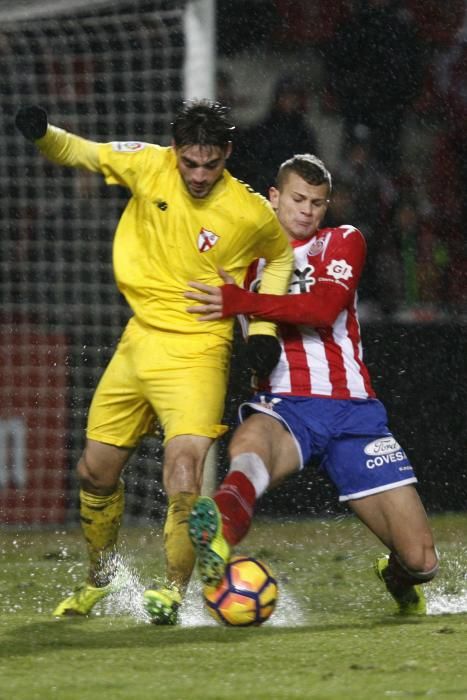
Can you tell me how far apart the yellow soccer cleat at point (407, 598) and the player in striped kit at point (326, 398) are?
0.6 inches

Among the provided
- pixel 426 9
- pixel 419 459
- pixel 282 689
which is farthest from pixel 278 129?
pixel 282 689

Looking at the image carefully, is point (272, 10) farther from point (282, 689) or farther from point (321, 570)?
point (282, 689)

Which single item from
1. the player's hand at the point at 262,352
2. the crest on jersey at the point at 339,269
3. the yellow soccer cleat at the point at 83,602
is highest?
the crest on jersey at the point at 339,269

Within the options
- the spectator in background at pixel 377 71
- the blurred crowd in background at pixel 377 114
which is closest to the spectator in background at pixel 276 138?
the blurred crowd in background at pixel 377 114

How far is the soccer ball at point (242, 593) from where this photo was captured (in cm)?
459

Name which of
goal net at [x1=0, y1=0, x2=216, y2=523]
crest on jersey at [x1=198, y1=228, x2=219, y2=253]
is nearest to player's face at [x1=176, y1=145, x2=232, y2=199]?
crest on jersey at [x1=198, y1=228, x2=219, y2=253]

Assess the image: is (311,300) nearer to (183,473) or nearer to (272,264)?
(272,264)

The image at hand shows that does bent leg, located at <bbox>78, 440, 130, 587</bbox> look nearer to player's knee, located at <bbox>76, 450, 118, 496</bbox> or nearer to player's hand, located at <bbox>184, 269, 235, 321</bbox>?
player's knee, located at <bbox>76, 450, 118, 496</bbox>

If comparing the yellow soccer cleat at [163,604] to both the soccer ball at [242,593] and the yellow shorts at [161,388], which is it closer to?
the soccer ball at [242,593]

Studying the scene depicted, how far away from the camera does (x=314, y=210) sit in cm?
550

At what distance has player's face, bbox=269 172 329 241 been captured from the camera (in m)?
5.43

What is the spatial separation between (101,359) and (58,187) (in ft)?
3.25

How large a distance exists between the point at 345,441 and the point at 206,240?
84 centimetres

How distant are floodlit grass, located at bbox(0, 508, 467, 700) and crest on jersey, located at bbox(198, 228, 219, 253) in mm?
1273
